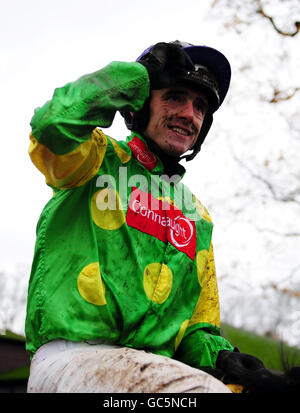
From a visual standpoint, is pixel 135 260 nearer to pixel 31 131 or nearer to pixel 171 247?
pixel 171 247

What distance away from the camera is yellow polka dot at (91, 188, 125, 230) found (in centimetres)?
263

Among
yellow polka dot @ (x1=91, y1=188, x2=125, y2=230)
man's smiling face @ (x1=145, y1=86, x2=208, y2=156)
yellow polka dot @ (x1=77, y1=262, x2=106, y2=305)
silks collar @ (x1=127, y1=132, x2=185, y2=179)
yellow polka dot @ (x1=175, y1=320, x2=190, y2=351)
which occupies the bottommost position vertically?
yellow polka dot @ (x1=175, y1=320, x2=190, y2=351)

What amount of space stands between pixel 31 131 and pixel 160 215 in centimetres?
102

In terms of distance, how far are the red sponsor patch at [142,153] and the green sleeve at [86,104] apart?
544 millimetres

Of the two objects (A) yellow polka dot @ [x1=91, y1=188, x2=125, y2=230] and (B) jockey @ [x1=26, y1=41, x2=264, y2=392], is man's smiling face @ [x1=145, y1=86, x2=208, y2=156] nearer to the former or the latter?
(B) jockey @ [x1=26, y1=41, x2=264, y2=392]

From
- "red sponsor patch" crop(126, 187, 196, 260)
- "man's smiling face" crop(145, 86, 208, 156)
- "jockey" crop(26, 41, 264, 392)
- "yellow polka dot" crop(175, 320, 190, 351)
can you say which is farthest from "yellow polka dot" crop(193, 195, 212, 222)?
"yellow polka dot" crop(175, 320, 190, 351)

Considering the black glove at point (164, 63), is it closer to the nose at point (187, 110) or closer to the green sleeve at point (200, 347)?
the nose at point (187, 110)

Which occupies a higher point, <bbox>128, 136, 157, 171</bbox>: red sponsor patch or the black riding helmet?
the black riding helmet

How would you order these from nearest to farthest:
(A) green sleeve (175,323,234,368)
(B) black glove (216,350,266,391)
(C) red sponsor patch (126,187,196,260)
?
(B) black glove (216,350,266,391)
(C) red sponsor patch (126,187,196,260)
(A) green sleeve (175,323,234,368)

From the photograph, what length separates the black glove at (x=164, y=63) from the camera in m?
2.54

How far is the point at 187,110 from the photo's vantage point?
10.1 ft

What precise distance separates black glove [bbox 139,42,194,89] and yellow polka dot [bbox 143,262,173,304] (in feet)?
3.42
